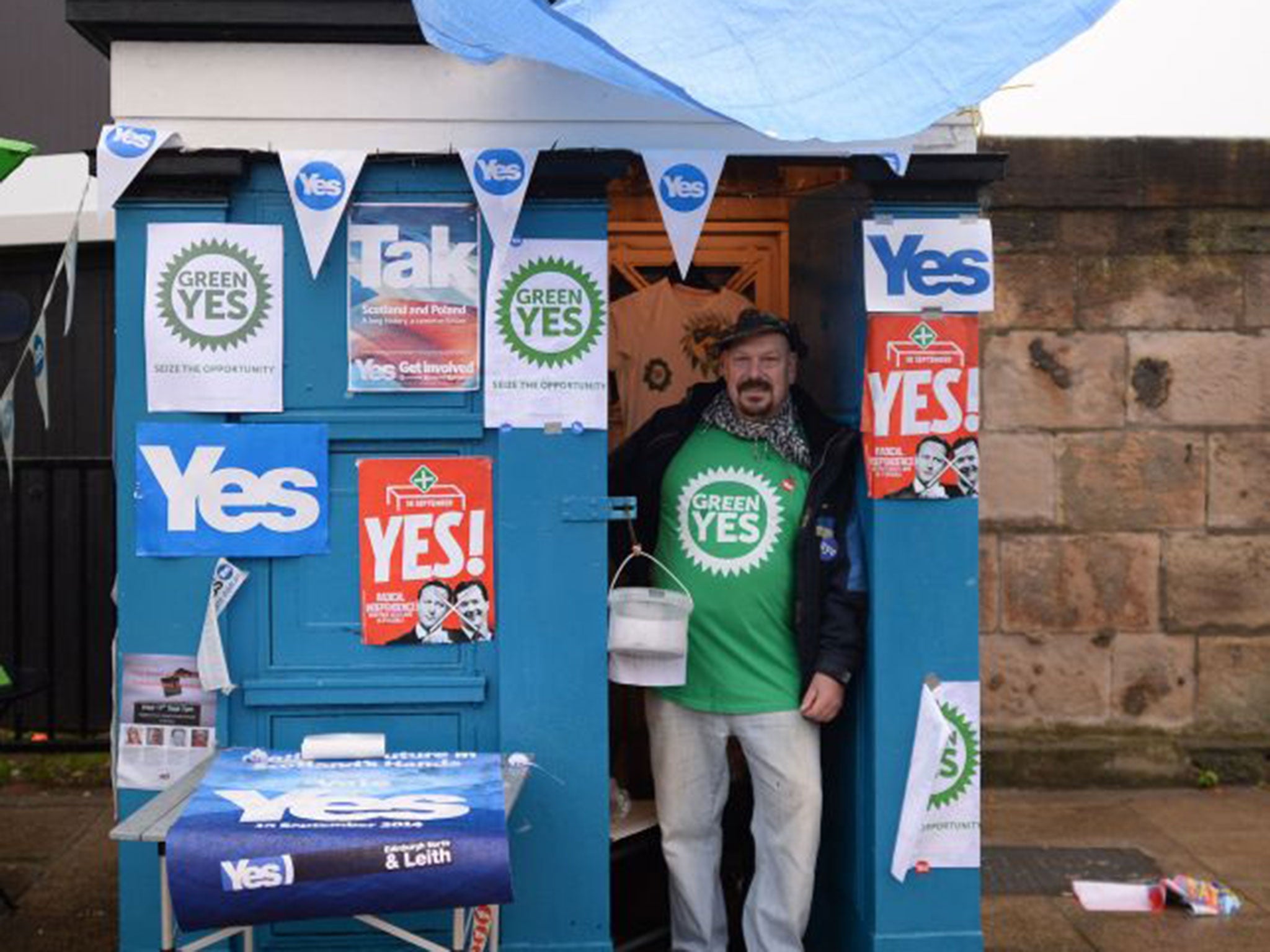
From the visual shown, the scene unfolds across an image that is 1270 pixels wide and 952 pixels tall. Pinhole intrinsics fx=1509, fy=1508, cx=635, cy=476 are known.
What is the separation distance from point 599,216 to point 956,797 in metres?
2.14

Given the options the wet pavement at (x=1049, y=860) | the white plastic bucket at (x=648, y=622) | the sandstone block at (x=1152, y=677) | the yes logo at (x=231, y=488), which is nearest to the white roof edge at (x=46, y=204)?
the wet pavement at (x=1049, y=860)

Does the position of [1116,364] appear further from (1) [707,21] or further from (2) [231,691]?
(2) [231,691]

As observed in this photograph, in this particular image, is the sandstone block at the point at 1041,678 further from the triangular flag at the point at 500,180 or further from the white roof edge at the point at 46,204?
the white roof edge at the point at 46,204

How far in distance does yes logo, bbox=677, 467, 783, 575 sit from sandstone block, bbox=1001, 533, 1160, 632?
293 cm

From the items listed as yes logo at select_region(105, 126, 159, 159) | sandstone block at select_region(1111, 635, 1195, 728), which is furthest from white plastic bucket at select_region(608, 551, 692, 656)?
sandstone block at select_region(1111, 635, 1195, 728)

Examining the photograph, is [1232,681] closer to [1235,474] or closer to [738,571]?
[1235,474]

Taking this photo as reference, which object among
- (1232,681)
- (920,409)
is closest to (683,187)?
(920,409)

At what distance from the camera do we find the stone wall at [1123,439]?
24.4 ft

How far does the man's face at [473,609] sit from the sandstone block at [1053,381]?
144 inches

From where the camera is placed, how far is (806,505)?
191 inches

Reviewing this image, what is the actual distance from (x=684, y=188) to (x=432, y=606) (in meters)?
1.48

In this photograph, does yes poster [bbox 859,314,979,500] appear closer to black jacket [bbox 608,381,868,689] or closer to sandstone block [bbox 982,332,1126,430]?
black jacket [bbox 608,381,868,689]

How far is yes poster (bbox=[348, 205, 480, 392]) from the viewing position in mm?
4566

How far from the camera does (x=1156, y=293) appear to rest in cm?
749
